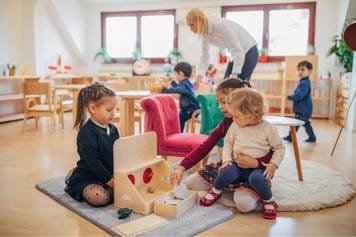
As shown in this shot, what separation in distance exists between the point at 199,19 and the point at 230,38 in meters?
0.30

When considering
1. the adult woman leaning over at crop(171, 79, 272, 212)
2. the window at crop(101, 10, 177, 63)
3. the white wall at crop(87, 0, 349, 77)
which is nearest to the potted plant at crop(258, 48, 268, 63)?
the white wall at crop(87, 0, 349, 77)

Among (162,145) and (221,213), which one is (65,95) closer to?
(162,145)

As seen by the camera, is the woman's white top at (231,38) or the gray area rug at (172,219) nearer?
the gray area rug at (172,219)

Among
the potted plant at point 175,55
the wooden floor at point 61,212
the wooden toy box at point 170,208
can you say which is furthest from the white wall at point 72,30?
the wooden toy box at point 170,208

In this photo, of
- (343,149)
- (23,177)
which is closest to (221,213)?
(23,177)

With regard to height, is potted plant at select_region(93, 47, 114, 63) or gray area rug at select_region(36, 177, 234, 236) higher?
potted plant at select_region(93, 47, 114, 63)

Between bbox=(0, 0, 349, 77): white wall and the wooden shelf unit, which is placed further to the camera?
the wooden shelf unit

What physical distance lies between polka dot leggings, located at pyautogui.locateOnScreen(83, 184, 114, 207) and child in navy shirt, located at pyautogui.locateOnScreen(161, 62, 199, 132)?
1.46 metres

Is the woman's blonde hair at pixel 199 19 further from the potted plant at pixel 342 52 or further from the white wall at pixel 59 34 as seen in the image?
the white wall at pixel 59 34

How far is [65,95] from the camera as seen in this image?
5.81 metres

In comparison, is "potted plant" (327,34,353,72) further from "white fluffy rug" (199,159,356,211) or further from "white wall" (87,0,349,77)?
"white fluffy rug" (199,159,356,211)

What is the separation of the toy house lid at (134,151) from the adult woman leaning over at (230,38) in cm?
107

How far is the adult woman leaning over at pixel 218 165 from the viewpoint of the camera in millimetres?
1903

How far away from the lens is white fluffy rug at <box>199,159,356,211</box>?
2.02 meters
